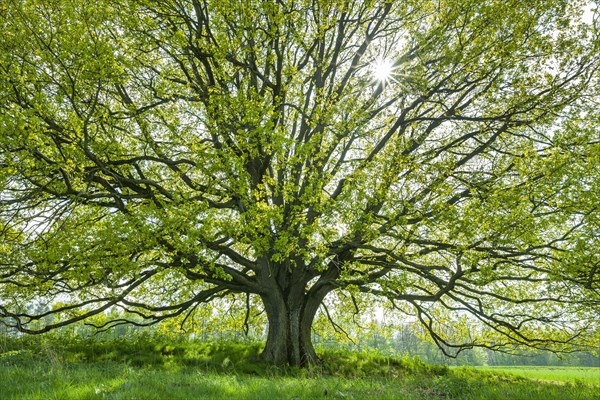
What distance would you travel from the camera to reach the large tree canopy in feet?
31.2

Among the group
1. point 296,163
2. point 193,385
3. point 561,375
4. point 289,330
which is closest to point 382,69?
point 296,163

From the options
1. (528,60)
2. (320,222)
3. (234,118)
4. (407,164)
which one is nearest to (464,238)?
(407,164)

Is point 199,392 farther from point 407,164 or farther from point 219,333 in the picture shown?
point 219,333

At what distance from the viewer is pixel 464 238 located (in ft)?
34.6

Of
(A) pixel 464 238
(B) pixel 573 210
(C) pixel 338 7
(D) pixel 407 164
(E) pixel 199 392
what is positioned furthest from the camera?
(C) pixel 338 7

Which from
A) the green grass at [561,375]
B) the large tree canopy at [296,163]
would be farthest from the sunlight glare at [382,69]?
the green grass at [561,375]

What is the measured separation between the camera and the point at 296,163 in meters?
11.7

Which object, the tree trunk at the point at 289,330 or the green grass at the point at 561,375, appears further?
the green grass at the point at 561,375

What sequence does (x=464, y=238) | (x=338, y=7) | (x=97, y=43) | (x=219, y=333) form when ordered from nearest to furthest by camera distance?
(x=97, y=43), (x=464, y=238), (x=338, y=7), (x=219, y=333)

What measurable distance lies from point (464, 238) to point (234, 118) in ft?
23.6

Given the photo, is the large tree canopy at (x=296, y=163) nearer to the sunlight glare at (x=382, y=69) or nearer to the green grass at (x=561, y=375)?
the sunlight glare at (x=382, y=69)

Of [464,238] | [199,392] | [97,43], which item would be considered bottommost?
[199,392]

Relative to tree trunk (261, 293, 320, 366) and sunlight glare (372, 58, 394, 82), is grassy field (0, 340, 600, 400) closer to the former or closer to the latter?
tree trunk (261, 293, 320, 366)

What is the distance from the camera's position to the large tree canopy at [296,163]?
9523 millimetres
